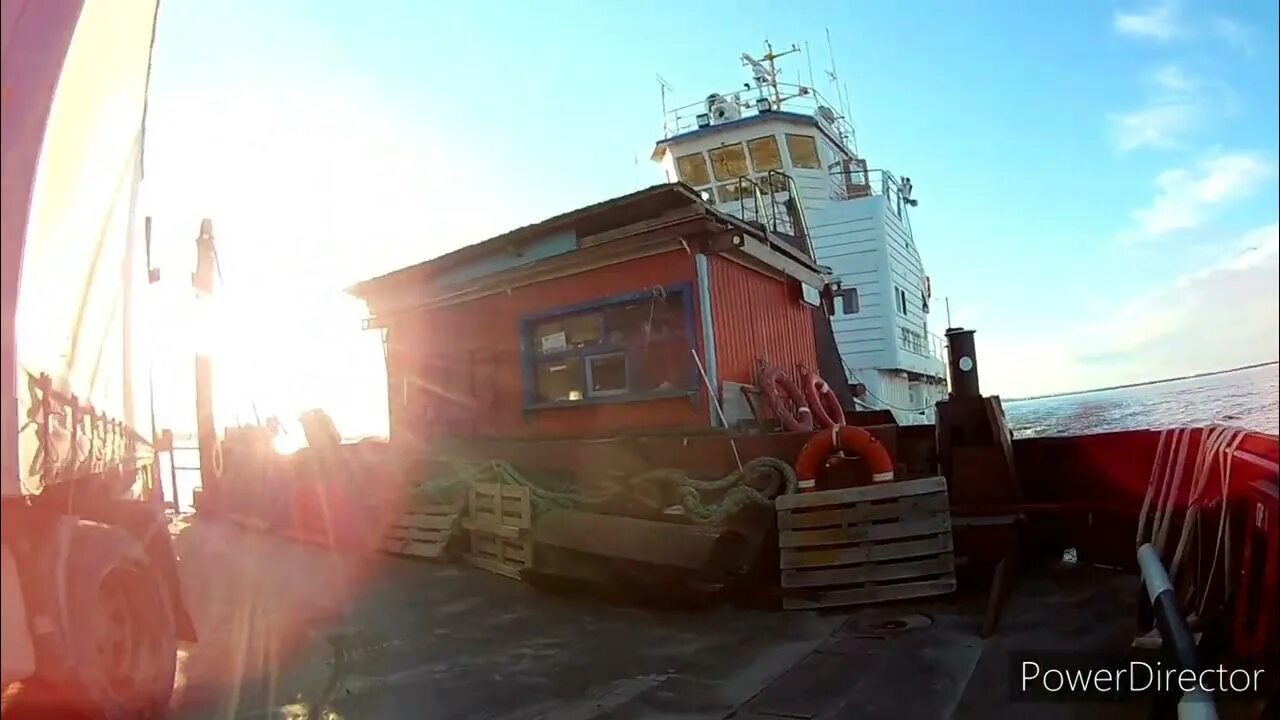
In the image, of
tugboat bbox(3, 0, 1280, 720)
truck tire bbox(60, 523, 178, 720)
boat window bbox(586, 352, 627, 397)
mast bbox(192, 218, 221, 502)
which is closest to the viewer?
truck tire bbox(60, 523, 178, 720)

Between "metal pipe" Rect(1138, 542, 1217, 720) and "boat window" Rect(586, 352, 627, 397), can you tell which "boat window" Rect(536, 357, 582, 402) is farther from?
"metal pipe" Rect(1138, 542, 1217, 720)

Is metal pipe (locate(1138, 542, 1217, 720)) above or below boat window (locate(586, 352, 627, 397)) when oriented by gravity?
below

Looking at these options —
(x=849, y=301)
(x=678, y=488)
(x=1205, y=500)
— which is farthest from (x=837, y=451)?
(x=849, y=301)

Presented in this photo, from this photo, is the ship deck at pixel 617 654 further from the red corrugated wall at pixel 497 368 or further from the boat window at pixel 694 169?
the boat window at pixel 694 169

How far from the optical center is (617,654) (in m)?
6.06

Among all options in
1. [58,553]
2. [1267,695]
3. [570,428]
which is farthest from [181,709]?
[570,428]

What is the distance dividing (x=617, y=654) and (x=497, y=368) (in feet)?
23.2

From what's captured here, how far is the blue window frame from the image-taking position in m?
10.6

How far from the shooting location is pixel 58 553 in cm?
263

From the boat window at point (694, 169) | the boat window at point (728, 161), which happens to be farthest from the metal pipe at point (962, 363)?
the boat window at point (694, 169)

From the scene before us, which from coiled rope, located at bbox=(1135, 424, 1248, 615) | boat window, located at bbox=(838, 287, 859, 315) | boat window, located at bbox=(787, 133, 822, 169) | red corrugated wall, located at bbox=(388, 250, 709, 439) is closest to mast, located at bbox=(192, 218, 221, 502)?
red corrugated wall, located at bbox=(388, 250, 709, 439)

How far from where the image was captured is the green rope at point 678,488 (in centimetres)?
797

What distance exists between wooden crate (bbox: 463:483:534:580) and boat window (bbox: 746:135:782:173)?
47.0ft

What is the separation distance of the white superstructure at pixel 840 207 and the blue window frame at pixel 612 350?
26.2ft
